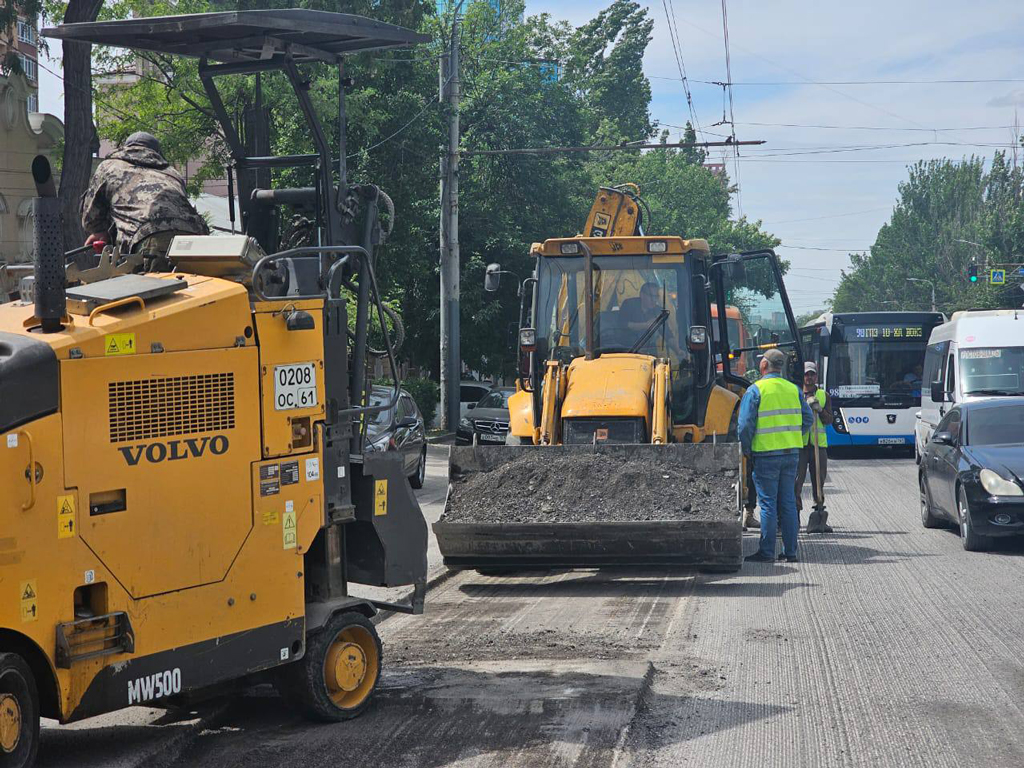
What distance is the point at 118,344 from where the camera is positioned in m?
5.64

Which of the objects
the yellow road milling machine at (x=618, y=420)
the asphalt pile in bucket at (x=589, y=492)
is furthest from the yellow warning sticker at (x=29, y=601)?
the asphalt pile in bucket at (x=589, y=492)

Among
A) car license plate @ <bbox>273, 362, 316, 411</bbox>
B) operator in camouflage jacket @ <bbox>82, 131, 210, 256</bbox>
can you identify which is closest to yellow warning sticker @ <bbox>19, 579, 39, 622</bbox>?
car license plate @ <bbox>273, 362, 316, 411</bbox>

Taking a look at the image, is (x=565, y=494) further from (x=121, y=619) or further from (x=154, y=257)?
(x=121, y=619)

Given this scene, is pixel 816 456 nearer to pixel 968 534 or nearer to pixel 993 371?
pixel 968 534

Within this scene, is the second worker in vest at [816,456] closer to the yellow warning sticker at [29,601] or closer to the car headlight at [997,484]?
the car headlight at [997,484]

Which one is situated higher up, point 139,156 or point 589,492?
point 139,156

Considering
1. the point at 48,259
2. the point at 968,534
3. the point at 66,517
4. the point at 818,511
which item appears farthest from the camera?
the point at 818,511

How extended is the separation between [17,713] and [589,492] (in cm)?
635

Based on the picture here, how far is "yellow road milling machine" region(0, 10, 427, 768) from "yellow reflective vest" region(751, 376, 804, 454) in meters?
5.62

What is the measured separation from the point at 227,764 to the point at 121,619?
88cm

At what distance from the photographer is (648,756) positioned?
591 centimetres

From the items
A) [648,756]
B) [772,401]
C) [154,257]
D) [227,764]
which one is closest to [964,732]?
[648,756]

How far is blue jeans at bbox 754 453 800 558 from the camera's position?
12.1 m

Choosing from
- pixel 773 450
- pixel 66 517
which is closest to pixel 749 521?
pixel 773 450
